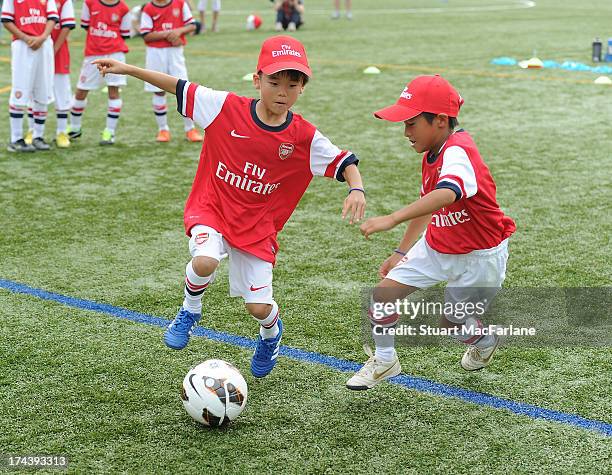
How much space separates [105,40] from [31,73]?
100 cm

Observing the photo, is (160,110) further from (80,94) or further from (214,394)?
(214,394)

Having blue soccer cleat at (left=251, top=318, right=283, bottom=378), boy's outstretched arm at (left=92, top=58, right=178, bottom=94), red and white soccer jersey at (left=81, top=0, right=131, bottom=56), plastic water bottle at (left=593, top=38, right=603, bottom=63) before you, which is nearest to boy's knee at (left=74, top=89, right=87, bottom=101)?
red and white soccer jersey at (left=81, top=0, right=131, bottom=56)

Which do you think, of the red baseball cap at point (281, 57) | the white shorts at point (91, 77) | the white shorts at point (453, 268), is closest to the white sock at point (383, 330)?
the white shorts at point (453, 268)

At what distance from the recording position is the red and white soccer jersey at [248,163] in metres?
4.70

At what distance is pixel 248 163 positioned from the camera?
15.4 feet

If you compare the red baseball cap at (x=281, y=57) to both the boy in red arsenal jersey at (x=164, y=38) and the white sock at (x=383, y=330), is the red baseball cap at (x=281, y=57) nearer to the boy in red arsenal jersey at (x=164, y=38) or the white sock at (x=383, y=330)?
the white sock at (x=383, y=330)

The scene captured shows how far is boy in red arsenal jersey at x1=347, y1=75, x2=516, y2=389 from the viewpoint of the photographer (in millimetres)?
4465

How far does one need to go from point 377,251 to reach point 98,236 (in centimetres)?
223

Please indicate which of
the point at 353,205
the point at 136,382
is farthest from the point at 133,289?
the point at 353,205

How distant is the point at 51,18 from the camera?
9.95 m

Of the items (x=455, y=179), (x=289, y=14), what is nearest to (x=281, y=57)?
(x=455, y=179)

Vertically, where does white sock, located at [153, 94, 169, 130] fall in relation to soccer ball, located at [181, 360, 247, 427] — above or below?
below

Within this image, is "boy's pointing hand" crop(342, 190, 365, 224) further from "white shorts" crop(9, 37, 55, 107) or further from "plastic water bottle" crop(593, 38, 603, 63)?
"plastic water bottle" crop(593, 38, 603, 63)

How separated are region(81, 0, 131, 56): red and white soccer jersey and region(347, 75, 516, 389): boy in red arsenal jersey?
6.69 m
